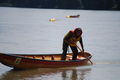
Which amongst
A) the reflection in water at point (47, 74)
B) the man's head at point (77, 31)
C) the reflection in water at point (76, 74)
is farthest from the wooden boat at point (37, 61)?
the man's head at point (77, 31)

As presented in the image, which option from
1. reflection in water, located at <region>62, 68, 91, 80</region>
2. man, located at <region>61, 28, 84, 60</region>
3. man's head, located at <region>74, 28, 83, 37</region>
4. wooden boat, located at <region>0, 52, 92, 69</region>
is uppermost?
man's head, located at <region>74, 28, 83, 37</region>

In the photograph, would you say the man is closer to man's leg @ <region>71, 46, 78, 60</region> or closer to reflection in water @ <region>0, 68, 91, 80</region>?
man's leg @ <region>71, 46, 78, 60</region>

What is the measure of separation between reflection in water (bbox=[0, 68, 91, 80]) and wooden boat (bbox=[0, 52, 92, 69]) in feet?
0.83

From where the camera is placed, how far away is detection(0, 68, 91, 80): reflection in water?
2020cm

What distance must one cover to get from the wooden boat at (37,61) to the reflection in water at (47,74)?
10.0 inches

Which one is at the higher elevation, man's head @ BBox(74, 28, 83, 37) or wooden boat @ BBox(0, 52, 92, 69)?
man's head @ BBox(74, 28, 83, 37)

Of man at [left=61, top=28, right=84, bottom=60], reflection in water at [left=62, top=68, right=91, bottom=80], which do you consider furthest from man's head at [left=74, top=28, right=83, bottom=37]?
reflection in water at [left=62, top=68, right=91, bottom=80]

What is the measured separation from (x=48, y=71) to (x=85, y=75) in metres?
1.89

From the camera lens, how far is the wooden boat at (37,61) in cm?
2014

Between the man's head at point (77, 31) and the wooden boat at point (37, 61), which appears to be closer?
the wooden boat at point (37, 61)

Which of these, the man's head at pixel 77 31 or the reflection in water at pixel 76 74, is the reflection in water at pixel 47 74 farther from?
Result: the man's head at pixel 77 31

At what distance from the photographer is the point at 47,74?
21.1 m

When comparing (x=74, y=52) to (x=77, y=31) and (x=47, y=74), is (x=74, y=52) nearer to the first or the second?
(x=77, y=31)

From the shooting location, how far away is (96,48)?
32688 mm
